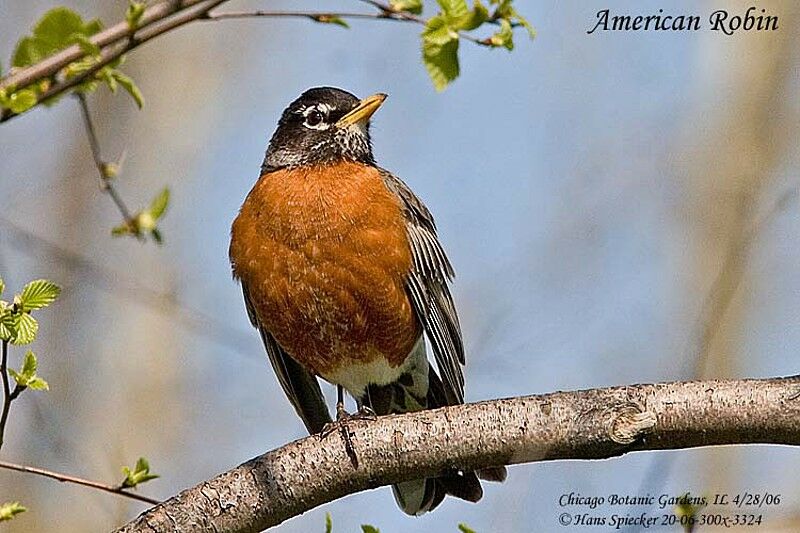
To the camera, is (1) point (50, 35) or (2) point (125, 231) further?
(2) point (125, 231)

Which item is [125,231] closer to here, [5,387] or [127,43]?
[127,43]

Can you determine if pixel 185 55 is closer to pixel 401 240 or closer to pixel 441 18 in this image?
pixel 401 240

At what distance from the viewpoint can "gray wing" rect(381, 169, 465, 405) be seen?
4934 mm

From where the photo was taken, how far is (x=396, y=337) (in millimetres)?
4891

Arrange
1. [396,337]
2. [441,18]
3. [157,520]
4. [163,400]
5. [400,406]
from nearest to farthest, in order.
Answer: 1. [157,520]
2. [441,18]
3. [396,337]
4. [400,406]
5. [163,400]

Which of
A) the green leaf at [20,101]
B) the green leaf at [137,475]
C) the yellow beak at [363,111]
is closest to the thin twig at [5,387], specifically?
the green leaf at [137,475]

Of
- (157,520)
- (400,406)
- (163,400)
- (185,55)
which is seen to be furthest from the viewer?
(185,55)

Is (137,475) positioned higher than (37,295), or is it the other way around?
(37,295)

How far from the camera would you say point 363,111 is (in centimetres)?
529

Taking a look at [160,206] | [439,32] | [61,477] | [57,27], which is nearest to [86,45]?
[57,27]

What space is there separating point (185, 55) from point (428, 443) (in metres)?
8.47

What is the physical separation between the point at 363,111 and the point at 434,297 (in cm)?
94

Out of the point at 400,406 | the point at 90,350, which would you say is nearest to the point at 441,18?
the point at 400,406

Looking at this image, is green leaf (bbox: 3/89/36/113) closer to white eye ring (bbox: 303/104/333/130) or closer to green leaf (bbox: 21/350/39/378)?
green leaf (bbox: 21/350/39/378)
